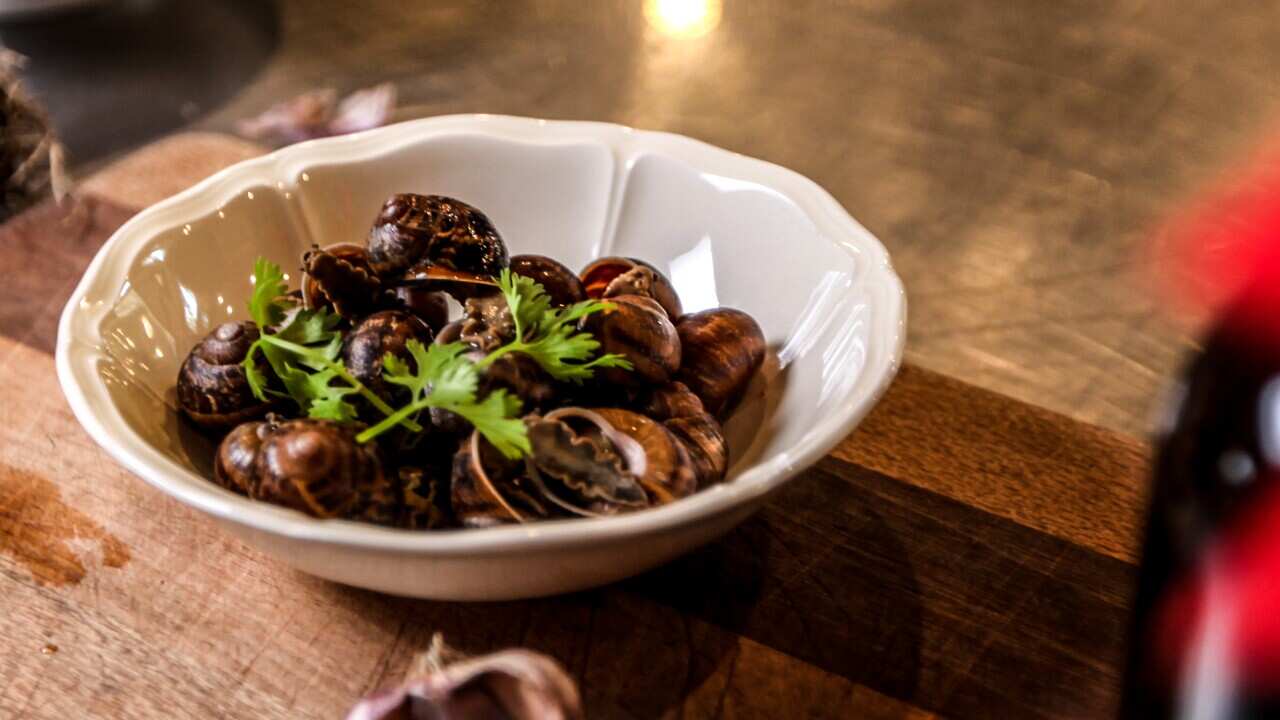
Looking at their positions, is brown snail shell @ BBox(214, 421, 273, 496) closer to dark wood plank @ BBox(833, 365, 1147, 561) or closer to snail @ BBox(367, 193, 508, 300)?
snail @ BBox(367, 193, 508, 300)

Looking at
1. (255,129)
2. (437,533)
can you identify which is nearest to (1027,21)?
(255,129)

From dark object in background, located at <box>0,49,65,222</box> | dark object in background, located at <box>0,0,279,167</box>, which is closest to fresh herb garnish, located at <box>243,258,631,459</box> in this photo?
dark object in background, located at <box>0,49,65,222</box>

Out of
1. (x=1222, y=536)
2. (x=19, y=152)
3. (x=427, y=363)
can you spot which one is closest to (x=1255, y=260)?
(x=1222, y=536)

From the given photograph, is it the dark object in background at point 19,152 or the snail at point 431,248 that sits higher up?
the snail at point 431,248

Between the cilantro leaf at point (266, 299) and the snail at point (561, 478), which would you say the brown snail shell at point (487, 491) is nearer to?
the snail at point (561, 478)

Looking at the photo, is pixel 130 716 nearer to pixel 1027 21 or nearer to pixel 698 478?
pixel 698 478

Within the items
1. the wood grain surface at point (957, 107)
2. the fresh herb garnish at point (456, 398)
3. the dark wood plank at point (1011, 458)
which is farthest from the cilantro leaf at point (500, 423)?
the wood grain surface at point (957, 107)
